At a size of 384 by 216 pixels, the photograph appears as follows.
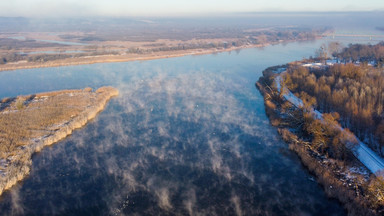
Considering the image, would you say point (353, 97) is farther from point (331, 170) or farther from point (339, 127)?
point (331, 170)

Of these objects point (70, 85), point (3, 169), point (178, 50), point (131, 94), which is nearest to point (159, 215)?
point (3, 169)

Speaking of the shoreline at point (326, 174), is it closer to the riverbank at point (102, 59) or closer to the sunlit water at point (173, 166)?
the sunlit water at point (173, 166)

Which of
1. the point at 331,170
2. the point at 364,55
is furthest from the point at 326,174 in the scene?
the point at 364,55

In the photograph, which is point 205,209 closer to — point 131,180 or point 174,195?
point 174,195

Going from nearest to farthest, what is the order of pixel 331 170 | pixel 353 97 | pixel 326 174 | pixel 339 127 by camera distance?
pixel 326 174, pixel 331 170, pixel 339 127, pixel 353 97

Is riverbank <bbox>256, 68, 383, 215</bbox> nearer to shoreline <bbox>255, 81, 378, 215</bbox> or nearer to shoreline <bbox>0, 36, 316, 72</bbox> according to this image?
shoreline <bbox>255, 81, 378, 215</bbox>
